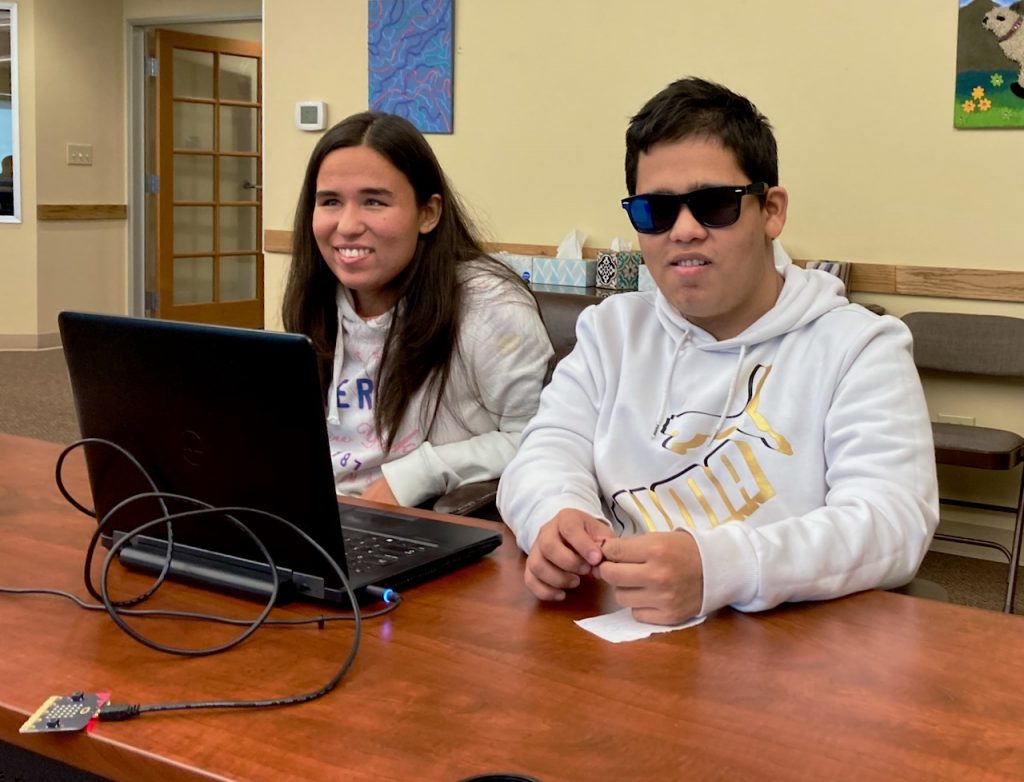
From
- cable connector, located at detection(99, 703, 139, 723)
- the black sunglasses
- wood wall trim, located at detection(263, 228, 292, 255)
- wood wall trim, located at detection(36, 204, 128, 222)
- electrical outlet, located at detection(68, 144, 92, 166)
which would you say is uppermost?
electrical outlet, located at detection(68, 144, 92, 166)

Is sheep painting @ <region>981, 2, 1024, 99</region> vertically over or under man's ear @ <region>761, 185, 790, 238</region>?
over

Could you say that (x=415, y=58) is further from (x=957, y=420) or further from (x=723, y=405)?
(x=723, y=405)

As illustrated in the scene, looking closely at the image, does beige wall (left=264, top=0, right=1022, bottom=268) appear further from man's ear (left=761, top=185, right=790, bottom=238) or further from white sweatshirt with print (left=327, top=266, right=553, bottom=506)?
man's ear (left=761, top=185, right=790, bottom=238)

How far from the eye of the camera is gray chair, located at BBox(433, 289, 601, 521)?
1758 mm

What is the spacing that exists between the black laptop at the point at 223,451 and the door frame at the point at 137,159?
6.81m

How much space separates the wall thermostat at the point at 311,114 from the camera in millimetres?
4941

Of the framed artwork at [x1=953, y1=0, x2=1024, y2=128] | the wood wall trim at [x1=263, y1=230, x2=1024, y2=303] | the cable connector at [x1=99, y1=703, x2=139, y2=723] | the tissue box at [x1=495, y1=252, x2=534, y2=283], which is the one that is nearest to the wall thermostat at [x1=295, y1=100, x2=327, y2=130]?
the tissue box at [x1=495, y1=252, x2=534, y2=283]

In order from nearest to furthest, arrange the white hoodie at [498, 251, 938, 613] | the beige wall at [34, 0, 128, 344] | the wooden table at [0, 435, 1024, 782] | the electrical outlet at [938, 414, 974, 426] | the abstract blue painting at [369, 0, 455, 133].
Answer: the wooden table at [0, 435, 1024, 782], the white hoodie at [498, 251, 938, 613], the electrical outlet at [938, 414, 974, 426], the abstract blue painting at [369, 0, 455, 133], the beige wall at [34, 0, 128, 344]

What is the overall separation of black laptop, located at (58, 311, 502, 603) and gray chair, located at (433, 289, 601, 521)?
0.44m

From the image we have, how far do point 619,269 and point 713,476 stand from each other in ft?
8.71

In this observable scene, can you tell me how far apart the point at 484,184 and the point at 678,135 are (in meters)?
3.21

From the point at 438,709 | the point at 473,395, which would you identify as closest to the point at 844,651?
the point at 438,709

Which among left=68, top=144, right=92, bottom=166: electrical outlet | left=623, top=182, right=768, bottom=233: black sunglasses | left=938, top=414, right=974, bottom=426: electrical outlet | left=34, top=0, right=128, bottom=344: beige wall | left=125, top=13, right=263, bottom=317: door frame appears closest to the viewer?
left=623, top=182, right=768, bottom=233: black sunglasses

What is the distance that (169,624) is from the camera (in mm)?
1104
